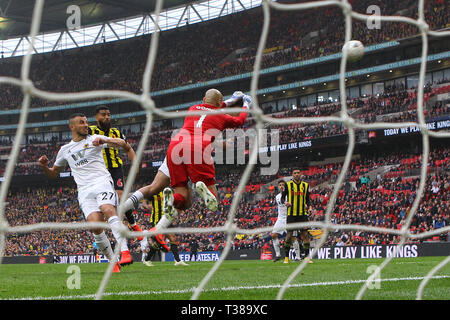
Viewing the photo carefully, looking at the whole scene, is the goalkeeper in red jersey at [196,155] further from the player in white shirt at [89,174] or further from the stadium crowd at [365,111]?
the stadium crowd at [365,111]

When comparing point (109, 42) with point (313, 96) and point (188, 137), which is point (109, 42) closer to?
point (313, 96)

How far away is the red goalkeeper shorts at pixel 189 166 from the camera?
568 cm

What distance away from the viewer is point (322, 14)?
124ft

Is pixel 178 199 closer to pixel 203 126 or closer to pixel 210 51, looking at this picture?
pixel 203 126

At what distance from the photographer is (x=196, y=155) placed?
5793 mm

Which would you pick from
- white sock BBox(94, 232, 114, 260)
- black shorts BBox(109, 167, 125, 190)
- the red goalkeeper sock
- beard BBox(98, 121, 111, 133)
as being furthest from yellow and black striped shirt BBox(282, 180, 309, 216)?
the red goalkeeper sock

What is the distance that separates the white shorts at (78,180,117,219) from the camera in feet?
20.5

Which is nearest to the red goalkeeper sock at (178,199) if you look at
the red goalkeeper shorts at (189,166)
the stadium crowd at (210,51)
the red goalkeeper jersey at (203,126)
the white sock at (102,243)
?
the red goalkeeper shorts at (189,166)

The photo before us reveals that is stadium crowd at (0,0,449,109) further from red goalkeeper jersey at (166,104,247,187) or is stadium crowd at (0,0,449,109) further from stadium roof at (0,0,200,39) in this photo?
red goalkeeper jersey at (166,104,247,187)

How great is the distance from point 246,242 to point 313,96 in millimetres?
15878

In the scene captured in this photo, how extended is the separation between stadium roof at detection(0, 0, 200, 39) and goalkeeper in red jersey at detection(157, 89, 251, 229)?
37.0m

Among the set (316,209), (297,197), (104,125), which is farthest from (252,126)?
(104,125)
